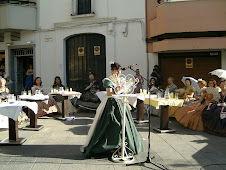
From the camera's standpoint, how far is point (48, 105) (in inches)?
364

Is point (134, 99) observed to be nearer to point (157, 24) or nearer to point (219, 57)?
point (157, 24)

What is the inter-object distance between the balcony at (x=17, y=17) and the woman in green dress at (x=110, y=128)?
9.69 metres

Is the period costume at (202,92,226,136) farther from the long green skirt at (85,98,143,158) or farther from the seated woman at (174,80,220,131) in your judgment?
the long green skirt at (85,98,143,158)

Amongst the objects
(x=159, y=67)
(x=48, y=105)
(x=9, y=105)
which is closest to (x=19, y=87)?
(x=48, y=105)

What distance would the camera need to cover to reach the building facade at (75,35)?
11797 millimetres

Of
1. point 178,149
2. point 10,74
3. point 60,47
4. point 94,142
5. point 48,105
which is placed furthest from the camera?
point 10,74

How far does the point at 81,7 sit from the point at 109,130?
9353 millimetres

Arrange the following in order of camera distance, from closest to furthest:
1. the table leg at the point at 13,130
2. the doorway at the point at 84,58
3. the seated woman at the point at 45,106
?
the table leg at the point at 13,130, the seated woman at the point at 45,106, the doorway at the point at 84,58

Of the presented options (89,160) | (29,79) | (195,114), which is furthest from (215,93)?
(29,79)

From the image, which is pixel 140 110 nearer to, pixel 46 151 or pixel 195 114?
pixel 195 114

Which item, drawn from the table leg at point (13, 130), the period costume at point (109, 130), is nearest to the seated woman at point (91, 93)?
the table leg at point (13, 130)

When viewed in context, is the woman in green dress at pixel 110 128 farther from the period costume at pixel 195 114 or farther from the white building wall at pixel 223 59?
the white building wall at pixel 223 59

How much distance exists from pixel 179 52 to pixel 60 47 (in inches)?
223

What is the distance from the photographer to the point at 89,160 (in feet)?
14.8
